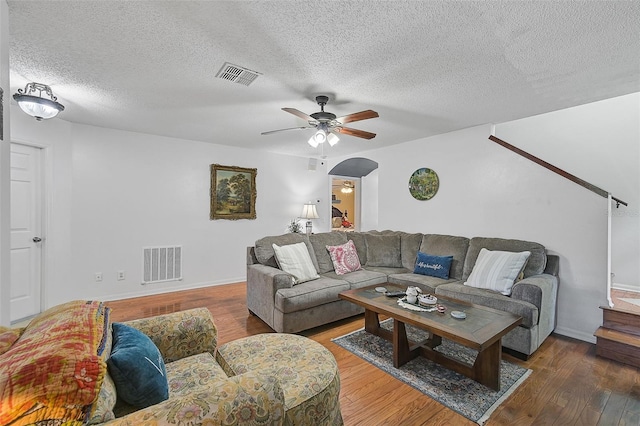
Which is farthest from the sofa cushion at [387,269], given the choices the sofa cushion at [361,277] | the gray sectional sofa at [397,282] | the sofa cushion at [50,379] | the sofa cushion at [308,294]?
the sofa cushion at [50,379]

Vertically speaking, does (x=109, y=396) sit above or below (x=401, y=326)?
above

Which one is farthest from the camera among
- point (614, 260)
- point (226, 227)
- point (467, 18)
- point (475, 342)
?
point (226, 227)

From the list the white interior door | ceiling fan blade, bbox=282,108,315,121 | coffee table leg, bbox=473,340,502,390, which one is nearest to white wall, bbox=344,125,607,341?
coffee table leg, bbox=473,340,502,390

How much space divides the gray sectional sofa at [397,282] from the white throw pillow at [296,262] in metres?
0.10

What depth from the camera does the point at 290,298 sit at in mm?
2797

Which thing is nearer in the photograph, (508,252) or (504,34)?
(504,34)

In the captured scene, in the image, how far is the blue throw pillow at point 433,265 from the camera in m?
3.51

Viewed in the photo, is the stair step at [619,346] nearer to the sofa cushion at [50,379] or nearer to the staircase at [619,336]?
the staircase at [619,336]

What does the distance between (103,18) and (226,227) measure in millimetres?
3631

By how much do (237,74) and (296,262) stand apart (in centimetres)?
202

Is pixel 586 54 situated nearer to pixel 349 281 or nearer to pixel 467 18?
pixel 467 18

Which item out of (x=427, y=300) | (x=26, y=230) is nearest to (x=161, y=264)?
(x=26, y=230)

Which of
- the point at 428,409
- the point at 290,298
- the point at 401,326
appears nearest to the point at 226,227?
the point at 290,298

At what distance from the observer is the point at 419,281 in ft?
10.9
